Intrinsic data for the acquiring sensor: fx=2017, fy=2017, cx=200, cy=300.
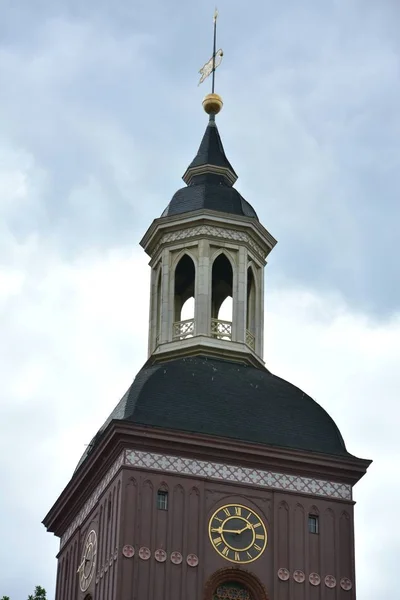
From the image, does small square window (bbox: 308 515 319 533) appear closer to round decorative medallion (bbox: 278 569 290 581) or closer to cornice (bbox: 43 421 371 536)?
cornice (bbox: 43 421 371 536)

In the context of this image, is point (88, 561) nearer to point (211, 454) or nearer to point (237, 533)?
point (237, 533)

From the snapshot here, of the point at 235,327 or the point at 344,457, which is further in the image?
the point at 235,327

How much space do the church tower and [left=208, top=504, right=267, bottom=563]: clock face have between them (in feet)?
0.12

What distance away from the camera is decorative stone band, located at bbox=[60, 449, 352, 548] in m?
52.1

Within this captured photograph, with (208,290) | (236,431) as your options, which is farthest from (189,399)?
(208,290)

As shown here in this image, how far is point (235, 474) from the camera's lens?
5278 centimetres

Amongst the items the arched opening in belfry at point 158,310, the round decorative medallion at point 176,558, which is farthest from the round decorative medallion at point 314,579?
the arched opening in belfry at point 158,310

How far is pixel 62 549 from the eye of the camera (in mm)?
57719

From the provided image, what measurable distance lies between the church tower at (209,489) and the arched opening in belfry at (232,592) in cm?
4

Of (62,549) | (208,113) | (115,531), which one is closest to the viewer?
(115,531)

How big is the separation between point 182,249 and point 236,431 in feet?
25.7

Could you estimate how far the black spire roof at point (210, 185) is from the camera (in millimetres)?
59812

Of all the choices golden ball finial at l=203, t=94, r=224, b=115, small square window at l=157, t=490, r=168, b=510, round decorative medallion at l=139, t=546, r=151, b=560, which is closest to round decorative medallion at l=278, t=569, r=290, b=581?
small square window at l=157, t=490, r=168, b=510

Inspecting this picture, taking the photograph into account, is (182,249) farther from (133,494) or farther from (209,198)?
(133,494)
